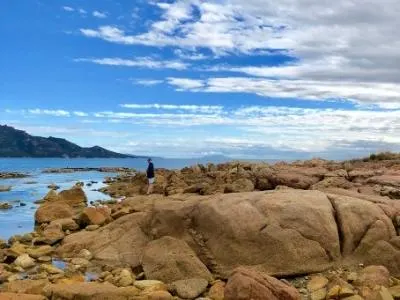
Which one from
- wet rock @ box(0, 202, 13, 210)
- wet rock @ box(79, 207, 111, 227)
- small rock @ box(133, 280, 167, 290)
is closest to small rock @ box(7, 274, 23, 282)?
small rock @ box(133, 280, 167, 290)

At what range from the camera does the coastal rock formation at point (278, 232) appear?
47.2ft

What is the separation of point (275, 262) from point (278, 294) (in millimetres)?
2559

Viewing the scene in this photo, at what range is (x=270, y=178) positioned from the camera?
23.5m

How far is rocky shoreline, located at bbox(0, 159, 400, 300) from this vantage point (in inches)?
501

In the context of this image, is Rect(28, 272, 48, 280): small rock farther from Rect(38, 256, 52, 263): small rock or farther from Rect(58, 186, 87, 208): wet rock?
Rect(58, 186, 87, 208): wet rock

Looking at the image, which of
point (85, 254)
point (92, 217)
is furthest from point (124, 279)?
point (92, 217)

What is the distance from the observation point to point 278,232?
47.6 feet

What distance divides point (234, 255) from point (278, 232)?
4.22ft

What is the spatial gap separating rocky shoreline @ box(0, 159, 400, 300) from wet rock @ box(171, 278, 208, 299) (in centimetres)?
2

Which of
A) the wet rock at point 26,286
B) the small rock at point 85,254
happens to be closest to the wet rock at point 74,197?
the small rock at point 85,254

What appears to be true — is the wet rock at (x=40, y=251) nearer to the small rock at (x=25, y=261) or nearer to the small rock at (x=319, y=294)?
the small rock at (x=25, y=261)

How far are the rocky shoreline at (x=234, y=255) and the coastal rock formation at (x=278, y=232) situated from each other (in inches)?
1.0

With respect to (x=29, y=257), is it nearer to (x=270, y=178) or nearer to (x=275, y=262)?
(x=275, y=262)

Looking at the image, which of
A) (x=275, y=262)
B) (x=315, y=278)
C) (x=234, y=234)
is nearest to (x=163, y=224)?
(x=234, y=234)
